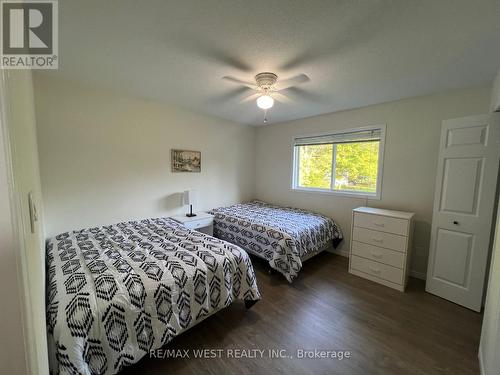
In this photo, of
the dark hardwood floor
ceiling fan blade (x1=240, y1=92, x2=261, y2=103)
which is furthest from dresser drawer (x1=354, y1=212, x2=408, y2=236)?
ceiling fan blade (x1=240, y1=92, x2=261, y2=103)

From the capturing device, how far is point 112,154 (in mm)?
2693

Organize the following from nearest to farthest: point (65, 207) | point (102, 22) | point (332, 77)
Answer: point (102, 22)
point (332, 77)
point (65, 207)

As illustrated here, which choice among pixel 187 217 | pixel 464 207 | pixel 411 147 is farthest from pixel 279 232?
pixel 411 147

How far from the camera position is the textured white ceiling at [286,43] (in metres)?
1.22

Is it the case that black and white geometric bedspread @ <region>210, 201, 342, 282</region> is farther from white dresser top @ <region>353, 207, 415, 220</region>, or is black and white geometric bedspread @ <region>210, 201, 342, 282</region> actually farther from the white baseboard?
white dresser top @ <region>353, 207, 415, 220</region>

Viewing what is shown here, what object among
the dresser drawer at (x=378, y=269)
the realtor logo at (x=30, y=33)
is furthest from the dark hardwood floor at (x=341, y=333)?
the realtor logo at (x=30, y=33)

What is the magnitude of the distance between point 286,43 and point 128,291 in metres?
2.06

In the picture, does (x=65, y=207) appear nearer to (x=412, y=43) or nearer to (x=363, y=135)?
(x=412, y=43)

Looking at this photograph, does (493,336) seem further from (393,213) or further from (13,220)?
(13,220)

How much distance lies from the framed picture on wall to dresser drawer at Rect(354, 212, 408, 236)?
2584 mm

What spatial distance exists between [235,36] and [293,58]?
1.76ft

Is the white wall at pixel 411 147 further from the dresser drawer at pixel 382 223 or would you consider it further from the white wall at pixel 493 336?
the white wall at pixel 493 336

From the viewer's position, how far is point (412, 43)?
59.7 inches

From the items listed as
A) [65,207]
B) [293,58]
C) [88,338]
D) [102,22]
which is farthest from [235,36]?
[65,207]
